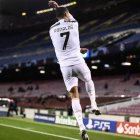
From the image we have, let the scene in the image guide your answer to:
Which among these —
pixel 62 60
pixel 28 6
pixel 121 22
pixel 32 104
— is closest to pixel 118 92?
pixel 121 22

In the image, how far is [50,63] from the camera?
39.0 metres

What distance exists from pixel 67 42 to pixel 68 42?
2cm

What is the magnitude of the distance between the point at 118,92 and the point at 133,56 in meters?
3.49

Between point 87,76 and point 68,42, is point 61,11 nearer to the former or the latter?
point 68,42

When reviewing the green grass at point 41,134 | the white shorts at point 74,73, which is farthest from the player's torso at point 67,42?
the green grass at point 41,134

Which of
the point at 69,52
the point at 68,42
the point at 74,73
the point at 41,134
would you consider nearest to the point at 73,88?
the point at 74,73

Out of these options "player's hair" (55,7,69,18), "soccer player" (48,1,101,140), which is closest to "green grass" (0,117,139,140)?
"soccer player" (48,1,101,140)

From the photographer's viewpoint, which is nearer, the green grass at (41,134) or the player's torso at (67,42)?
the player's torso at (67,42)

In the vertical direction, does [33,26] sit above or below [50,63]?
above

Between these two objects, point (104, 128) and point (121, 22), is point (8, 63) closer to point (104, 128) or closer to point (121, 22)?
point (121, 22)

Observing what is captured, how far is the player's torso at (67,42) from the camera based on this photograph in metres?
6.77

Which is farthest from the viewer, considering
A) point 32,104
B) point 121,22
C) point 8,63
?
A: point 8,63

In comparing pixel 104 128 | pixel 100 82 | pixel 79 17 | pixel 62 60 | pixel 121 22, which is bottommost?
pixel 104 128

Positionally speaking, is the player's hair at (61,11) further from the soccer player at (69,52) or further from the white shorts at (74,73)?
the white shorts at (74,73)
